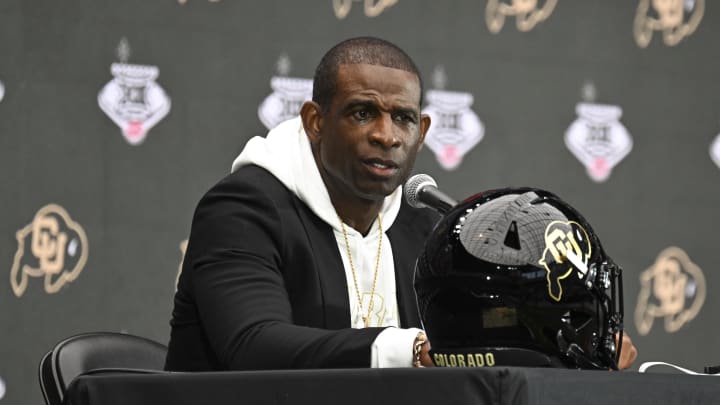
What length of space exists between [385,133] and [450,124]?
157 cm

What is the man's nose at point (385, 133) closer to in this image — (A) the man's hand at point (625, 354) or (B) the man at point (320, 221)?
(B) the man at point (320, 221)

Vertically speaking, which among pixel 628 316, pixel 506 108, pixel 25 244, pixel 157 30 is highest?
pixel 157 30

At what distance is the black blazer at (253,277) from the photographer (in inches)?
64.0

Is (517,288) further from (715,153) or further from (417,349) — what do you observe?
(715,153)

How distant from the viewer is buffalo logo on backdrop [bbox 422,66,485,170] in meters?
3.40

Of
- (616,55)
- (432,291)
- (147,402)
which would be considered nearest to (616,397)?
(432,291)

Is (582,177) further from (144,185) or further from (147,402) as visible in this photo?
(147,402)

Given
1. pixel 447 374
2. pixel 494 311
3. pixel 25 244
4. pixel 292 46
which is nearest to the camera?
pixel 447 374

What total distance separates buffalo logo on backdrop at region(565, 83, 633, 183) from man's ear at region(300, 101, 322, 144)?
1.71 metres

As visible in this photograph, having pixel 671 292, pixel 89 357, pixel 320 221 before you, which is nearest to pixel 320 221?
pixel 320 221

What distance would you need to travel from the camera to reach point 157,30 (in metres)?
3.15

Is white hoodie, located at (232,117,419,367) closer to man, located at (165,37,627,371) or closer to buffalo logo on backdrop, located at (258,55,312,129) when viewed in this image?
man, located at (165,37,627,371)

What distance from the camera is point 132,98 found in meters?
3.11

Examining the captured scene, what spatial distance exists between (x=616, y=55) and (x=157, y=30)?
1455mm
